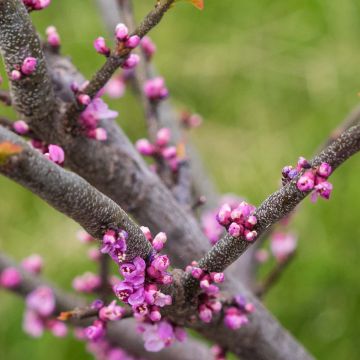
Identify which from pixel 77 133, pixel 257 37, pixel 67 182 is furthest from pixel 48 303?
pixel 257 37

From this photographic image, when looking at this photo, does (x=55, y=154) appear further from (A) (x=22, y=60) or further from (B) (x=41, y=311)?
(B) (x=41, y=311)

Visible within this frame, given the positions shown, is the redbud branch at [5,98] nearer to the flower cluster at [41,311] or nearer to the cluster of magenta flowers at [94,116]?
the cluster of magenta flowers at [94,116]

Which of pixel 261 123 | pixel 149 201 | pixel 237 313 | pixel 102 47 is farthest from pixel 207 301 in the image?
pixel 261 123

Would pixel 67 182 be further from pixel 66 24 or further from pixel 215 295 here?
pixel 66 24

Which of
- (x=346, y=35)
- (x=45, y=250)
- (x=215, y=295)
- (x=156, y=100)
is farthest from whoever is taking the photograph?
(x=346, y=35)

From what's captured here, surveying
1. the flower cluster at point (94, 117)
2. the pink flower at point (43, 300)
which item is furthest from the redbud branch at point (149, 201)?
the pink flower at point (43, 300)
